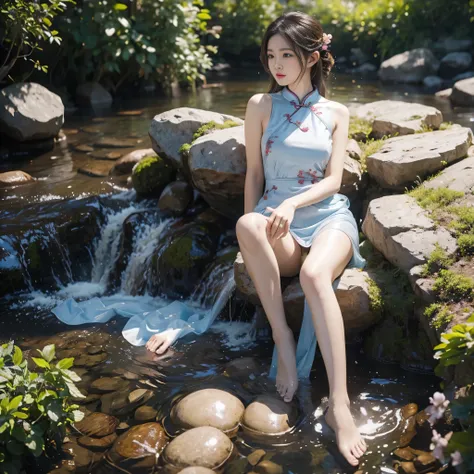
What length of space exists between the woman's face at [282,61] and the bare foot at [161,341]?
183 centimetres

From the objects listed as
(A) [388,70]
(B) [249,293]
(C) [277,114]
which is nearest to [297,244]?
(B) [249,293]

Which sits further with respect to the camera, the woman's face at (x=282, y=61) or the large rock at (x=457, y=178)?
the large rock at (x=457, y=178)

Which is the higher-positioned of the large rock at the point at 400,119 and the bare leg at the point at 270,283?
the large rock at the point at 400,119

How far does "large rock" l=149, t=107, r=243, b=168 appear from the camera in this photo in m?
5.48

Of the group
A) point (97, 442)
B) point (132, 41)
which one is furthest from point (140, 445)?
point (132, 41)

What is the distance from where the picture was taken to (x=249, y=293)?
417 cm

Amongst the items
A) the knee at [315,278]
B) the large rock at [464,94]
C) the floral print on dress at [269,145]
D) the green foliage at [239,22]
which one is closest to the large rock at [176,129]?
the floral print on dress at [269,145]

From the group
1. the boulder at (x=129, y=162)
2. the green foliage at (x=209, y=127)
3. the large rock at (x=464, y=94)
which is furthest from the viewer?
the large rock at (x=464, y=94)

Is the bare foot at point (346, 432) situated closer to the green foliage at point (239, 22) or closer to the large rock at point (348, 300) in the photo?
the large rock at point (348, 300)

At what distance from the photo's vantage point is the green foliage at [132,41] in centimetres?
1055

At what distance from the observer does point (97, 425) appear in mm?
3379

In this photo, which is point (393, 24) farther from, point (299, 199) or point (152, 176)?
point (299, 199)

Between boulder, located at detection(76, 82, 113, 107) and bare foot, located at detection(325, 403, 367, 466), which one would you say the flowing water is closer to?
bare foot, located at detection(325, 403, 367, 466)

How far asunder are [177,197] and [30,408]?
2.94 m
